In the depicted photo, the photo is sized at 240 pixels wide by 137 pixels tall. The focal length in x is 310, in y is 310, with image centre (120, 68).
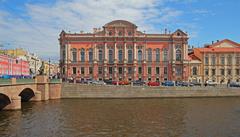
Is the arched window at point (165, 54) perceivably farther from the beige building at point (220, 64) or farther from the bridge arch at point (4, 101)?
the bridge arch at point (4, 101)

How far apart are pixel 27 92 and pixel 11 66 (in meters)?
39.2

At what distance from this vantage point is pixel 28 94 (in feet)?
161

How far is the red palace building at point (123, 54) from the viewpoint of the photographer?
7681 centimetres

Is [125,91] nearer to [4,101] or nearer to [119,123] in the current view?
[4,101]

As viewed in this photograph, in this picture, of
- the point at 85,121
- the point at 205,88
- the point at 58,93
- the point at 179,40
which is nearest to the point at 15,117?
the point at 85,121

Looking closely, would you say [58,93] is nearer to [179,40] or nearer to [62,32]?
[62,32]

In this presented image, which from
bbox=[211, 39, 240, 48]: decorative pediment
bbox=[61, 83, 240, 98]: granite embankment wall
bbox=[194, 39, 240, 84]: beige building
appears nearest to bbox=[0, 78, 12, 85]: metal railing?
bbox=[61, 83, 240, 98]: granite embankment wall

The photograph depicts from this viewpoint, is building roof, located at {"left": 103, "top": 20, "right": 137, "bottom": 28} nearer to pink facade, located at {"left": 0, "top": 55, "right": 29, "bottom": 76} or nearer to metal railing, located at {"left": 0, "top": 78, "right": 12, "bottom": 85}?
pink facade, located at {"left": 0, "top": 55, "right": 29, "bottom": 76}

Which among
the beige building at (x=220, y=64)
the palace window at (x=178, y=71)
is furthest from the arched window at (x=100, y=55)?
the beige building at (x=220, y=64)

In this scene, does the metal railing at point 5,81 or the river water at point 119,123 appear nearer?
the river water at point 119,123

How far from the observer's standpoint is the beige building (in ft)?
260

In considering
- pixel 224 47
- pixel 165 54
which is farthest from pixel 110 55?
pixel 224 47

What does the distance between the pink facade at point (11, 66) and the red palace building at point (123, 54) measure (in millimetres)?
14422

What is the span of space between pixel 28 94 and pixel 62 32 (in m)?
30.3
